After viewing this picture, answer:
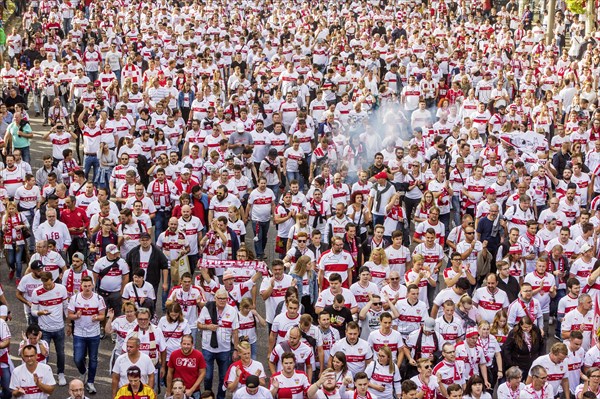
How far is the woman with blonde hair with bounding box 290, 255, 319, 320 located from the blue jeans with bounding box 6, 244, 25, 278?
450 centimetres

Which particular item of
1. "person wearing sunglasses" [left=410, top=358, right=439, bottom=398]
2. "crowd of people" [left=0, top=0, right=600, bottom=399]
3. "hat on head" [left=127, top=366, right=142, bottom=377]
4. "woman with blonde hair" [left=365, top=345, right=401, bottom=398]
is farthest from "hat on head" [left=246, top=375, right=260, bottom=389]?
"person wearing sunglasses" [left=410, top=358, right=439, bottom=398]

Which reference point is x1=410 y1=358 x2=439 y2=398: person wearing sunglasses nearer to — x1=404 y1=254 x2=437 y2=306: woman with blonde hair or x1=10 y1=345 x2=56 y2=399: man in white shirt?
x1=404 y1=254 x2=437 y2=306: woman with blonde hair

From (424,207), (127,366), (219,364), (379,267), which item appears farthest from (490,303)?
(127,366)

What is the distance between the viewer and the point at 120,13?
30125 mm

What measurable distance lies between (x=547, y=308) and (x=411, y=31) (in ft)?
54.5

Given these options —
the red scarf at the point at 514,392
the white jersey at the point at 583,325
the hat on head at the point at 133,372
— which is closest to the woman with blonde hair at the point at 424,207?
the white jersey at the point at 583,325

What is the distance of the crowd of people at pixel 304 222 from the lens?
39.1ft

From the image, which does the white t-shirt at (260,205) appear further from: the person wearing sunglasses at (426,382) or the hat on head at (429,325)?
the person wearing sunglasses at (426,382)

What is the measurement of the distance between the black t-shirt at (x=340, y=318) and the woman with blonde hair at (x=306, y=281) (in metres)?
1.00

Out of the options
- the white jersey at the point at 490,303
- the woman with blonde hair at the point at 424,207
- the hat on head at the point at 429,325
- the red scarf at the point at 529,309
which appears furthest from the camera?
the woman with blonde hair at the point at 424,207

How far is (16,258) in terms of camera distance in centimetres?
1566

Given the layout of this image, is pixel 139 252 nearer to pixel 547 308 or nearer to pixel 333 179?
pixel 333 179

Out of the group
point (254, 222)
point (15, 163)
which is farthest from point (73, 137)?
point (254, 222)

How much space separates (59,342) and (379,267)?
13.5 ft
